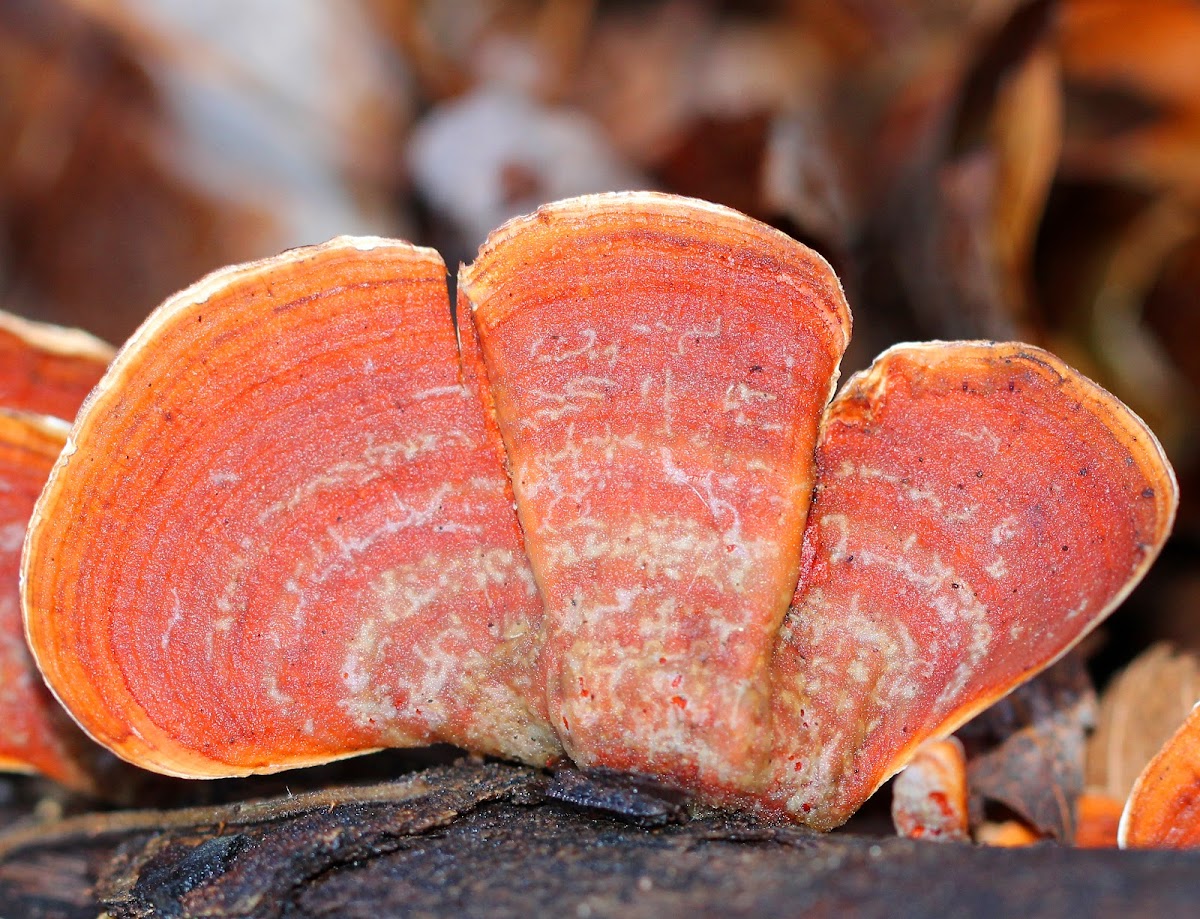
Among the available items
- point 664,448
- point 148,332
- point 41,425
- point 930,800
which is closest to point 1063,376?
point 664,448

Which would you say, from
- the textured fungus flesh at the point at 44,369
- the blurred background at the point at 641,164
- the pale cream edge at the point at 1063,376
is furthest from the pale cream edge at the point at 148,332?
the blurred background at the point at 641,164

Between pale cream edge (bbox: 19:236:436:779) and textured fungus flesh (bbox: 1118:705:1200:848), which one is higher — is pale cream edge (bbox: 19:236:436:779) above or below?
above

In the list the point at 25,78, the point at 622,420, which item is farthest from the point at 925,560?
the point at 25,78

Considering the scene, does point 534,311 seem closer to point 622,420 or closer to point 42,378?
point 622,420

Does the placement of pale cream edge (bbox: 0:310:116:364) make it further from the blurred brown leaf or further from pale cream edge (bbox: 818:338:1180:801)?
the blurred brown leaf

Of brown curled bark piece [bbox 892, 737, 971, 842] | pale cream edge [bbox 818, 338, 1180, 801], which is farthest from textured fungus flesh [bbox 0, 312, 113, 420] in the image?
brown curled bark piece [bbox 892, 737, 971, 842]

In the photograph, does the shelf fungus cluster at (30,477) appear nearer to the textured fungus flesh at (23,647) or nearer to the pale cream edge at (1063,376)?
the textured fungus flesh at (23,647)

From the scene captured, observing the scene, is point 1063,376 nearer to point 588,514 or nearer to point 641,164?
point 588,514
